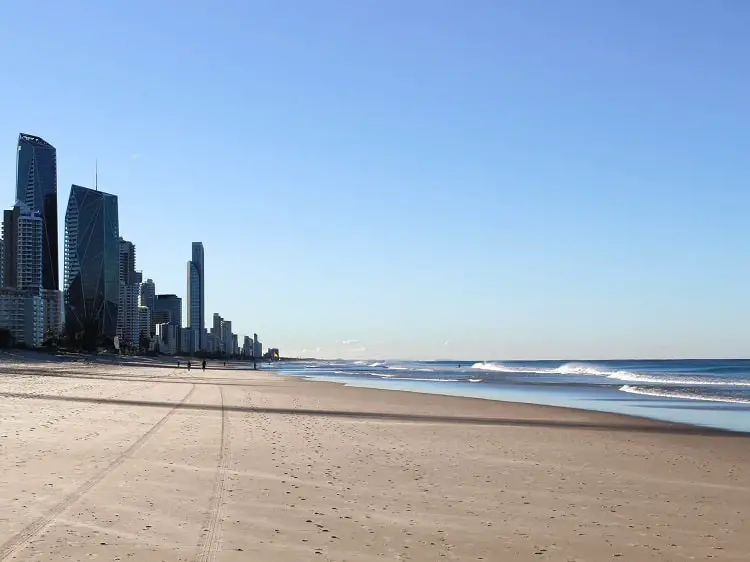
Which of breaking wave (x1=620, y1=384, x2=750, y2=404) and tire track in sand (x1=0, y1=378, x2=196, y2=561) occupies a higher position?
tire track in sand (x1=0, y1=378, x2=196, y2=561)

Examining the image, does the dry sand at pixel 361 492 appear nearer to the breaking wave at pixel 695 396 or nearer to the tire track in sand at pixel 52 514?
the tire track in sand at pixel 52 514

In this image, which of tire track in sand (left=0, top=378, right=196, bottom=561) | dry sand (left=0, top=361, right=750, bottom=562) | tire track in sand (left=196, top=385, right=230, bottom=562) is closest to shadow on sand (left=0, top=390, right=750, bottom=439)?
dry sand (left=0, top=361, right=750, bottom=562)

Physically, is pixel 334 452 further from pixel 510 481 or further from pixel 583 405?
pixel 583 405

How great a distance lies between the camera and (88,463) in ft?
43.4

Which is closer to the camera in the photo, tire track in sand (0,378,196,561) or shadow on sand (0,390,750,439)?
tire track in sand (0,378,196,561)

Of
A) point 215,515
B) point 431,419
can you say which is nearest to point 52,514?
point 215,515

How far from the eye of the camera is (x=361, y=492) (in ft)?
38.0

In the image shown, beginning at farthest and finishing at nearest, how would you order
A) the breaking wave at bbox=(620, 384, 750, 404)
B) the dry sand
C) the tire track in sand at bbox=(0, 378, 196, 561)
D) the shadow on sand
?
1. the breaking wave at bbox=(620, 384, 750, 404)
2. the shadow on sand
3. the dry sand
4. the tire track in sand at bbox=(0, 378, 196, 561)

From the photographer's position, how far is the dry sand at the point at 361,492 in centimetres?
828

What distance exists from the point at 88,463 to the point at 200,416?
11.5 metres

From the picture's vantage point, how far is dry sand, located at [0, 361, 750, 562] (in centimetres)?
828

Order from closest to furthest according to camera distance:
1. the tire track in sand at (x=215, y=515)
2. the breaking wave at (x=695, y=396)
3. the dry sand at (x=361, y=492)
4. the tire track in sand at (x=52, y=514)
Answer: the tire track in sand at (x=52, y=514) → the tire track in sand at (x=215, y=515) → the dry sand at (x=361, y=492) → the breaking wave at (x=695, y=396)

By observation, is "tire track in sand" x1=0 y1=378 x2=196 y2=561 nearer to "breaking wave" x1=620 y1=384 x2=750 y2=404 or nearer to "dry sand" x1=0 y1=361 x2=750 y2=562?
"dry sand" x1=0 y1=361 x2=750 y2=562

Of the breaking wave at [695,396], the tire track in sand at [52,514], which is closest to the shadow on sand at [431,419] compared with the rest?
the tire track in sand at [52,514]
